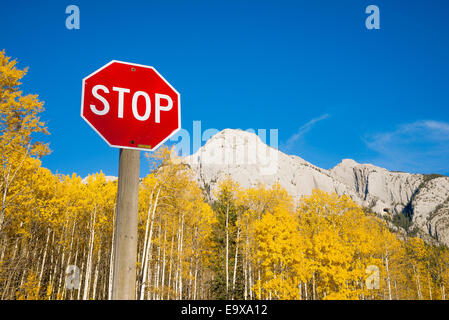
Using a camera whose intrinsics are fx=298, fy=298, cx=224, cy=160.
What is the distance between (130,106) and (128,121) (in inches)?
5.0

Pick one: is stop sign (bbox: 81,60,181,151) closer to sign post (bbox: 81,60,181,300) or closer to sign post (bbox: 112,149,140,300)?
sign post (bbox: 81,60,181,300)

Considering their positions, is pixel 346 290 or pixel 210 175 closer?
pixel 346 290

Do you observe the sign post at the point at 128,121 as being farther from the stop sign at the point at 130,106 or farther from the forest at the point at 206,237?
the forest at the point at 206,237

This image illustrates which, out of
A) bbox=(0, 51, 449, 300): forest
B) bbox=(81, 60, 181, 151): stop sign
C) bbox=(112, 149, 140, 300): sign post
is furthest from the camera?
bbox=(0, 51, 449, 300): forest

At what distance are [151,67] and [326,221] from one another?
30301 mm

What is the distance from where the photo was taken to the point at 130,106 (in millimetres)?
2336

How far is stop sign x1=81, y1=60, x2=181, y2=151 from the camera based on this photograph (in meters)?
2.21

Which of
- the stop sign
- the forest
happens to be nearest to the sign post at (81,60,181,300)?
the stop sign

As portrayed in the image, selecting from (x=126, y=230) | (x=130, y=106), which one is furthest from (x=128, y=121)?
(x=126, y=230)

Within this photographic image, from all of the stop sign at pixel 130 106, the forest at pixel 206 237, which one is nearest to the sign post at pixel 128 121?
the stop sign at pixel 130 106

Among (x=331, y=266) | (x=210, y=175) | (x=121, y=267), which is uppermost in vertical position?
(x=210, y=175)
